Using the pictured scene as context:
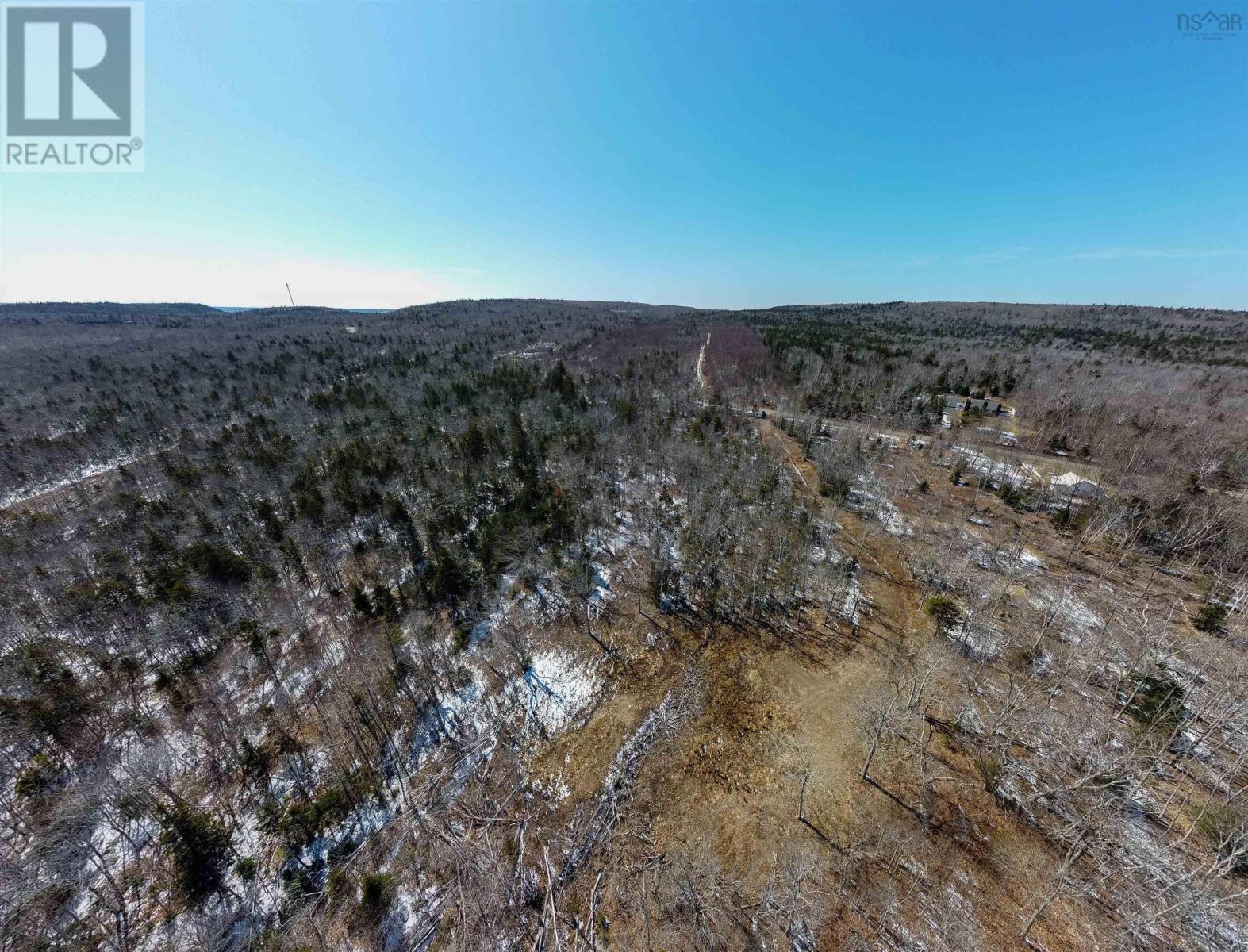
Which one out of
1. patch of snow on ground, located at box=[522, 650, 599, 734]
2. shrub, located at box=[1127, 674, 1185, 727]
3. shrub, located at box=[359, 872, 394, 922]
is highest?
shrub, located at box=[1127, 674, 1185, 727]

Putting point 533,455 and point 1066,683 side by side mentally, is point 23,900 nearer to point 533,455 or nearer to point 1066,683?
point 533,455

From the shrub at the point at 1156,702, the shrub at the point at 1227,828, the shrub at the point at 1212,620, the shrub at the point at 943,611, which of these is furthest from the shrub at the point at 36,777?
the shrub at the point at 1212,620

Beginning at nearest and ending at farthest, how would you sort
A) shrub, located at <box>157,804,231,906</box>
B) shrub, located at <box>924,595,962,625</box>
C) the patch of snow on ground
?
shrub, located at <box>157,804,231,906</box>
the patch of snow on ground
shrub, located at <box>924,595,962,625</box>

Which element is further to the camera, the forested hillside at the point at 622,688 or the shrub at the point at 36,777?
the shrub at the point at 36,777

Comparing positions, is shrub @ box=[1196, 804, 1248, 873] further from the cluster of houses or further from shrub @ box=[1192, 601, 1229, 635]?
the cluster of houses

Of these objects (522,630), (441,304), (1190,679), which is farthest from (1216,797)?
(441,304)

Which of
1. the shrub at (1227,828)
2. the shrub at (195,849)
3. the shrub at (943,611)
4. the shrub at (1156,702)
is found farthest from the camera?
the shrub at (943,611)

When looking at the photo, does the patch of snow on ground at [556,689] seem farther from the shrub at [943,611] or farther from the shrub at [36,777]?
the shrub at [943,611]

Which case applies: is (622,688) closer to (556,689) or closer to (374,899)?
(556,689)

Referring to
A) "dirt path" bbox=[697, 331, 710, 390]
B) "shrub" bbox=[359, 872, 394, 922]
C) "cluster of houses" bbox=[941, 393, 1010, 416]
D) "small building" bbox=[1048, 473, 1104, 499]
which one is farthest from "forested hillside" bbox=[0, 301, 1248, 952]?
"dirt path" bbox=[697, 331, 710, 390]
